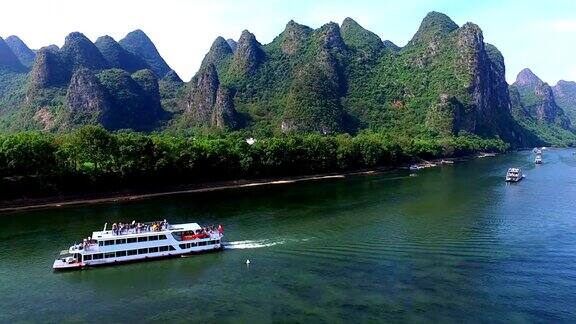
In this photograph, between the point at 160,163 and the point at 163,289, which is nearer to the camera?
the point at 163,289

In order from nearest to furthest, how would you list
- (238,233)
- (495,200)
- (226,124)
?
1. (238,233)
2. (495,200)
3. (226,124)

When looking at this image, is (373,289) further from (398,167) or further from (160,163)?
(398,167)

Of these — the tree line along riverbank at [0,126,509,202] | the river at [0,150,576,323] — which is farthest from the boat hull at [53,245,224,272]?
the tree line along riverbank at [0,126,509,202]

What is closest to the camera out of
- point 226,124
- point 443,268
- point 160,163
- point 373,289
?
point 373,289

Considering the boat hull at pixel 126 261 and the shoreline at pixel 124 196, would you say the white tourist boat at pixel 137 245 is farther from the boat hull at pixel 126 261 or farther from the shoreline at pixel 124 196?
the shoreline at pixel 124 196

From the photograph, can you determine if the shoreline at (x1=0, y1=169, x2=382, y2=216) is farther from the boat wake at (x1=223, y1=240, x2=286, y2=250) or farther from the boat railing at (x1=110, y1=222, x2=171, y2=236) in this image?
the boat wake at (x1=223, y1=240, x2=286, y2=250)

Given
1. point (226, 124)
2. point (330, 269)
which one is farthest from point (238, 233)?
point (226, 124)

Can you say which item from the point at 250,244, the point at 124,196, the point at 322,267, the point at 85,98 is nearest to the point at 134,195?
the point at 124,196

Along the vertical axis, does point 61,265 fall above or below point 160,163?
below
